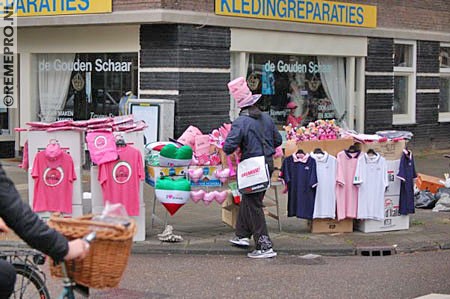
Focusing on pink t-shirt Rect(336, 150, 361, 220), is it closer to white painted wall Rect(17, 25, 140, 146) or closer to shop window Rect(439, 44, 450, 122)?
white painted wall Rect(17, 25, 140, 146)

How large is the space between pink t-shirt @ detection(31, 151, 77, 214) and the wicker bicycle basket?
5.25 metres

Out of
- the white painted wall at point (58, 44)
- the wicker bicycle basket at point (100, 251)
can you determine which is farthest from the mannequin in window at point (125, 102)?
the wicker bicycle basket at point (100, 251)

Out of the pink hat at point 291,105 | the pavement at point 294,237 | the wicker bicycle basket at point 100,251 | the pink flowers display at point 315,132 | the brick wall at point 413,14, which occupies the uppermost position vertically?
the brick wall at point 413,14

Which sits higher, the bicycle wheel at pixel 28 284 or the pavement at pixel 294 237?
the bicycle wheel at pixel 28 284

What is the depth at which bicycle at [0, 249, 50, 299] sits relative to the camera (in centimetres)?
470

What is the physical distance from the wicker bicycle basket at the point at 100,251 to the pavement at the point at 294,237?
514cm

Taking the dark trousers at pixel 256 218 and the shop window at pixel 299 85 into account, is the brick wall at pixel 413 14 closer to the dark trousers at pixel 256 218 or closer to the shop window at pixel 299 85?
the shop window at pixel 299 85

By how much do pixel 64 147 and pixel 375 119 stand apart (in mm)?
10650

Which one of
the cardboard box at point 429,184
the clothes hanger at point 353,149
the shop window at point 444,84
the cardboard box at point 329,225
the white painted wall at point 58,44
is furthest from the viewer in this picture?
the shop window at point 444,84

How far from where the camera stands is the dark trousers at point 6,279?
4062mm

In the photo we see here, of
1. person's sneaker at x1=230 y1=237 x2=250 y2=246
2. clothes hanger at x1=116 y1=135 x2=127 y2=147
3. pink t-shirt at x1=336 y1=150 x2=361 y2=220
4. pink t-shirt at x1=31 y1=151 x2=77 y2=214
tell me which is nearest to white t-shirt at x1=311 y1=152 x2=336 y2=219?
pink t-shirt at x1=336 y1=150 x2=361 y2=220

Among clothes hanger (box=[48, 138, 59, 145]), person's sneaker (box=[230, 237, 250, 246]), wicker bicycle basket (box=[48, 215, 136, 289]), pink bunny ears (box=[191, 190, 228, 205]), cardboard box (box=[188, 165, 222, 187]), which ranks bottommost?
person's sneaker (box=[230, 237, 250, 246])

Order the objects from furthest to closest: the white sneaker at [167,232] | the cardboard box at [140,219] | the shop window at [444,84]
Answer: the shop window at [444,84]
the white sneaker at [167,232]
the cardboard box at [140,219]

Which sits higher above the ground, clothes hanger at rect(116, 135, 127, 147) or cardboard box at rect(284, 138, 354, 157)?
clothes hanger at rect(116, 135, 127, 147)
